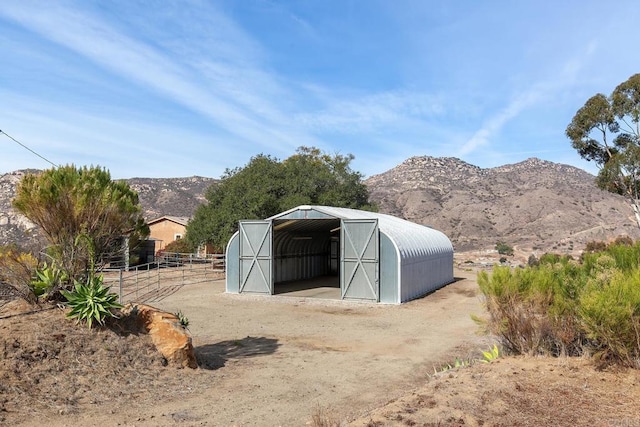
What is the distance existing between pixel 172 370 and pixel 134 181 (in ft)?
301

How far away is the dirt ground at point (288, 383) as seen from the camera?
6.82m

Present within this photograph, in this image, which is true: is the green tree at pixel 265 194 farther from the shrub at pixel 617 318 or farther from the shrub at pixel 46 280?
the shrub at pixel 617 318

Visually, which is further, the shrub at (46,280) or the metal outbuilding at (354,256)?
the metal outbuilding at (354,256)

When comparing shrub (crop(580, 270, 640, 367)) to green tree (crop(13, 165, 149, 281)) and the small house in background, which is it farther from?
the small house in background

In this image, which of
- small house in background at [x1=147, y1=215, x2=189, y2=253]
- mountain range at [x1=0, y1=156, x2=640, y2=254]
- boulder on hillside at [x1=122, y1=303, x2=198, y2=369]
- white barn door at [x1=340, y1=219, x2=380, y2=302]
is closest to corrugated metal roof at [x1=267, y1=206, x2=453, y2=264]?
white barn door at [x1=340, y1=219, x2=380, y2=302]

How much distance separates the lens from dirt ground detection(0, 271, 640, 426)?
6.82m

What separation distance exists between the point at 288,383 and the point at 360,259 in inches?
490

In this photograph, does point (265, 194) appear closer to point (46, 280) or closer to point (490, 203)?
point (46, 280)

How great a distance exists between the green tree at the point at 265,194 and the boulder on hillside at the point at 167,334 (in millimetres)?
24662

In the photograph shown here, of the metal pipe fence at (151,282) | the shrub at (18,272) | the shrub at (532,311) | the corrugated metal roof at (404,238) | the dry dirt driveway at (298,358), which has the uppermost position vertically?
the corrugated metal roof at (404,238)

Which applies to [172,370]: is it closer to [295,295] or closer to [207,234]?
[295,295]

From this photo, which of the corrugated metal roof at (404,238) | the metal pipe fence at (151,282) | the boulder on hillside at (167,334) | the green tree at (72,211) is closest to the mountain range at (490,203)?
the metal pipe fence at (151,282)

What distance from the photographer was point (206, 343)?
14008 millimetres

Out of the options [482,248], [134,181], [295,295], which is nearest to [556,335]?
[295,295]
